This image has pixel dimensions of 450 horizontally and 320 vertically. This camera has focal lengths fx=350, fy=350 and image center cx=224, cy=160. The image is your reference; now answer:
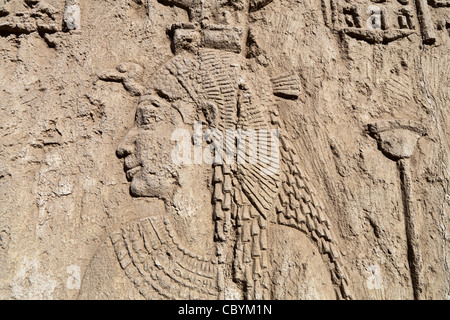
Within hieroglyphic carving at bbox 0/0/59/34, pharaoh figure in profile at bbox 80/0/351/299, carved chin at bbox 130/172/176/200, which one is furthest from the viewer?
hieroglyphic carving at bbox 0/0/59/34

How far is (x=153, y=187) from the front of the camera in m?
1.91

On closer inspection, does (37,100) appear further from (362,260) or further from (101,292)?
(362,260)

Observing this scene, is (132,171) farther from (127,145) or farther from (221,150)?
(221,150)

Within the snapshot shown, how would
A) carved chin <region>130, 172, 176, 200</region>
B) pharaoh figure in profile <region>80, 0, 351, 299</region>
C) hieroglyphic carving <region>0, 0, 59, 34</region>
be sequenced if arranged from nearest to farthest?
1. pharaoh figure in profile <region>80, 0, 351, 299</region>
2. carved chin <region>130, 172, 176, 200</region>
3. hieroglyphic carving <region>0, 0, 59, 34</region>

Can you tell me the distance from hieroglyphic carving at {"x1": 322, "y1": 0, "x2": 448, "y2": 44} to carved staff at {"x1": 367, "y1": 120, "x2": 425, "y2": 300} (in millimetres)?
598

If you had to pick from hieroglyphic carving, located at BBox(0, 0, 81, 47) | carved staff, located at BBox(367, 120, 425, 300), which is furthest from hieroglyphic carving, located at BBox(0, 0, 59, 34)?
carved staff, located at BBox(367, 120, 425, 300)

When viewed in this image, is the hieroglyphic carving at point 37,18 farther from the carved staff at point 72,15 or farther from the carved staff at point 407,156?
the carved staff at point 407,156

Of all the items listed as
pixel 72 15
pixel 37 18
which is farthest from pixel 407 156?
Answer: pixel 37 18

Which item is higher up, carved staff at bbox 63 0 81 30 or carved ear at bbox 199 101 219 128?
carved staff at bbox 63 0 81 30

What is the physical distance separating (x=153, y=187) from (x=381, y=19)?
1.80m

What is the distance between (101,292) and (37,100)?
118cm

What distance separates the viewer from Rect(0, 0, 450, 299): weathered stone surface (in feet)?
5.94

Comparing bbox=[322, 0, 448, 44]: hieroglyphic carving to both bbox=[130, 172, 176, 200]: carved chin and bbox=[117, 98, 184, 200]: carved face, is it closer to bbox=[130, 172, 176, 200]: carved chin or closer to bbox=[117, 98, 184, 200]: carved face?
bbox=[117, 98, 184, 200]: carved face

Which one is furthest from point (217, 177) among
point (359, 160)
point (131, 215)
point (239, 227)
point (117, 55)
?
point (117, 55)
